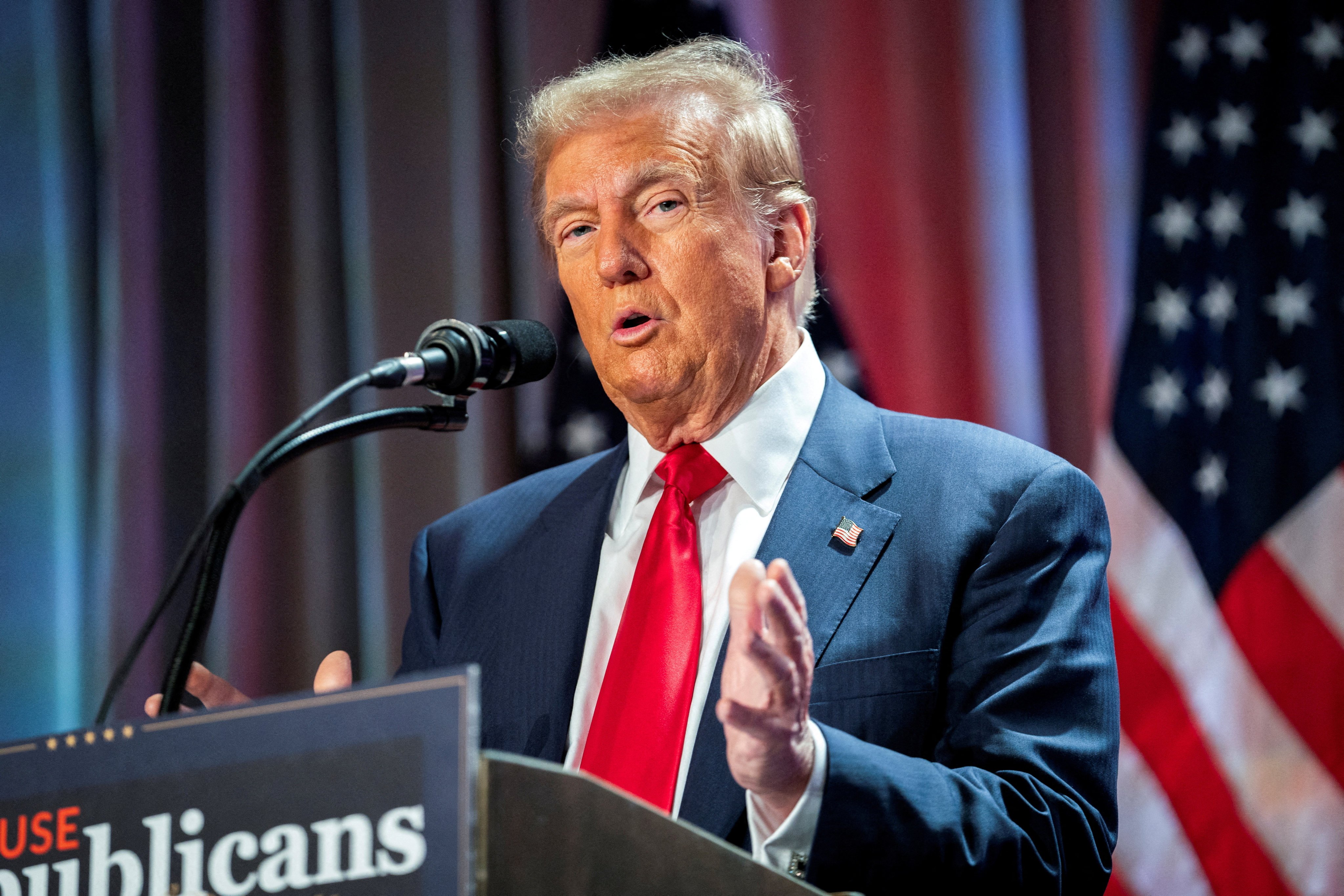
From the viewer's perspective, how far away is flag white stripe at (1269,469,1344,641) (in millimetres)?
2727

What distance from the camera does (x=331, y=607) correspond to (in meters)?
2.99

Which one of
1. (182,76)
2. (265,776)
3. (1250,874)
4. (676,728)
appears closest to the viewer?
(265,776)

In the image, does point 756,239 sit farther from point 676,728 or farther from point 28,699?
point 28,699

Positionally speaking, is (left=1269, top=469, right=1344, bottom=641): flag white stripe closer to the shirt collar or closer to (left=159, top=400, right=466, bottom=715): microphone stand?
the shirt collar

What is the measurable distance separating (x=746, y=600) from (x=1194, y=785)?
6.87 feet

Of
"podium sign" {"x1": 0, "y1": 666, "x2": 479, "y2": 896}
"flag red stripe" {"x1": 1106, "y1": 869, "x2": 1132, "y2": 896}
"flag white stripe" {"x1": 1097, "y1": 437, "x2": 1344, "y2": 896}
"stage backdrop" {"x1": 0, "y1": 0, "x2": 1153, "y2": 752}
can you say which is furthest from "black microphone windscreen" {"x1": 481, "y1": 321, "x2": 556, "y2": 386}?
"flag red stripe" {"x1": 1106, "y1": 869, "x2": 1132, "y2": 896}

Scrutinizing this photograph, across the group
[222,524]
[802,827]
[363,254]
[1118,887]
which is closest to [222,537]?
[222,524]

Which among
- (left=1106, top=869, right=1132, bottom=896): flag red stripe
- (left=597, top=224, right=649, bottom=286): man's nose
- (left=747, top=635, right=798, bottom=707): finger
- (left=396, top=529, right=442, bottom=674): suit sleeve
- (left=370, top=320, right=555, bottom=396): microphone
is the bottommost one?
(left=1106, top=869, right=1132, bottom=896): flag red stripe

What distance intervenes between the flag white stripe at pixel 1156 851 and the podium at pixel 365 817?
209 centimetres

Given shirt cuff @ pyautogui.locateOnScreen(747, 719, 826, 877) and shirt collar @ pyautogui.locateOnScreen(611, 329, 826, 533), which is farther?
shirt collar @ pyautogui.locateOnScreen(611, 329, 826, 533)

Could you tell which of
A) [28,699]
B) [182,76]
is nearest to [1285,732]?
[28,699]

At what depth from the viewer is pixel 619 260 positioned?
1.79 meters

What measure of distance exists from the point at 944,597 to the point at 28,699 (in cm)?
231

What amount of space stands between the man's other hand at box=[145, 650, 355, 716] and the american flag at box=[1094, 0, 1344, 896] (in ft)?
6.42
